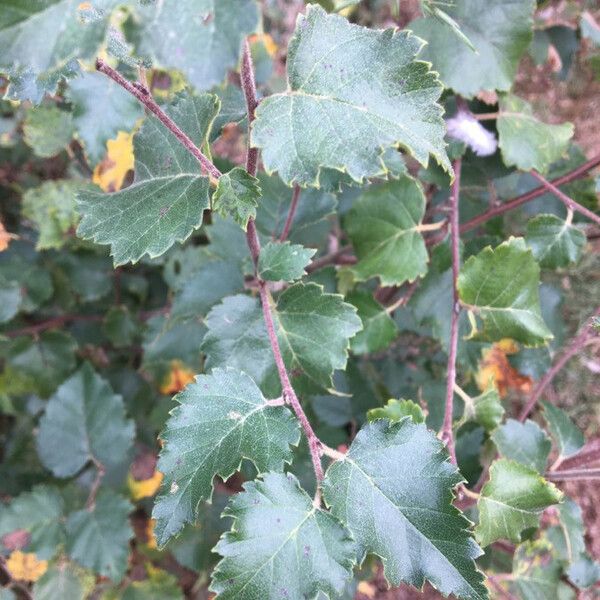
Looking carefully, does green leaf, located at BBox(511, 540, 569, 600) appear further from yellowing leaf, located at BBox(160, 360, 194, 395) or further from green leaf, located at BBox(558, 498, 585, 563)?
yellowing leaf, located at BBox(160, 360, 194, 395)

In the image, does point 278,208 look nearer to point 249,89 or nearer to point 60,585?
point 249,89

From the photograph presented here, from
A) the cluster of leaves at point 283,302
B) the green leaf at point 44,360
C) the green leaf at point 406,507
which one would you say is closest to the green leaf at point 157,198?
the cluster of leaves at point 283,302

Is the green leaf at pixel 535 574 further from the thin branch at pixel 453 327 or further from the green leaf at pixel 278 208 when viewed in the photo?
the green leaf at pixel 278 208

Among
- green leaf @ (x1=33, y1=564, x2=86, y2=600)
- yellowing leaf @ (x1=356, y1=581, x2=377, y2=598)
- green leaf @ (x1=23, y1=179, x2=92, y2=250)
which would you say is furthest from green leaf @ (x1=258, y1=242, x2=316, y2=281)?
yellowing leaf @ (x1=356, y1=581, x2=377, y2=598)

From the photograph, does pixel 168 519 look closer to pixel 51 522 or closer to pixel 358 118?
pixel 358 118

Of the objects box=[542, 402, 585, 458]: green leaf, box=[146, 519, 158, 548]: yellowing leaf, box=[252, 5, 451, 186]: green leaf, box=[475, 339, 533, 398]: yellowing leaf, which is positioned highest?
box=[252, 5, 451, 186]: green leaf

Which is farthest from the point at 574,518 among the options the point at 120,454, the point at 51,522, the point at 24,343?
the point at 24,343
